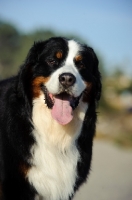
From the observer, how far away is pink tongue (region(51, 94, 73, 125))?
525 cm

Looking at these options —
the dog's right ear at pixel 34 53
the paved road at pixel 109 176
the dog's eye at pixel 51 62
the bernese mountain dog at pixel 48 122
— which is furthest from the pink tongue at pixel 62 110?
the paved road at pixel 109 176

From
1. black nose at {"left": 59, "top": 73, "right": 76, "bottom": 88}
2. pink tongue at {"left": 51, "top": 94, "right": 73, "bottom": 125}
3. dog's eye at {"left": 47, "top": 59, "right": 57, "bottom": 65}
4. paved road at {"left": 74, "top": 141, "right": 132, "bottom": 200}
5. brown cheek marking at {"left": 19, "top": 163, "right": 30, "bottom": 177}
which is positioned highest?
dog's eye at {"left": 47, "top": 59, "right": 57, "bottom": 65}

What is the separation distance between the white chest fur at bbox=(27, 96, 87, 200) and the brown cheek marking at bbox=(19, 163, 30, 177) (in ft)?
0.14

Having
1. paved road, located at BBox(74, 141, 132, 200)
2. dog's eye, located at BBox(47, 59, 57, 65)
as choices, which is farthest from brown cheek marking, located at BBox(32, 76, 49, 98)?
paved road, located at BBox(74, 141, 132, 200)

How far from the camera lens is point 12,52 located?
41.8m

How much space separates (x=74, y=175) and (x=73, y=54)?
145cm

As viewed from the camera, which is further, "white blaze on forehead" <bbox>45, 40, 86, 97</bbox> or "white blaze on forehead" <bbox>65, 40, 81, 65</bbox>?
"white blaze on forehead" <bbox>65, 40, 81, 65</bbox>

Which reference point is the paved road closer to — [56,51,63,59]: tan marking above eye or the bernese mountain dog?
the bernese mountain dog

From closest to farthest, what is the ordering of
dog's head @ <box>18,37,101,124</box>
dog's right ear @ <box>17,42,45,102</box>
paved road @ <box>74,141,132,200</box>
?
dog's head @ <box>18,37,101,124</box>
dog's right ear @ <box>17,42,45,102</box>
paved road @ <box>74,141,132,200</box>

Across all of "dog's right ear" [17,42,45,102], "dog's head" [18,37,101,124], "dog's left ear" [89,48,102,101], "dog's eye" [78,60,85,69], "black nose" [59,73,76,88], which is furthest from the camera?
"dog's left ear" [89,48,102,101]

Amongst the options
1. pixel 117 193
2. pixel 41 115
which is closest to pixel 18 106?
pixel 41 115

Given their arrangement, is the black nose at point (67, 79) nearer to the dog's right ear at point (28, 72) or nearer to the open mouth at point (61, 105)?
the open mouth at point (61, 105)

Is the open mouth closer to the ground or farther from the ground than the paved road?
farther from the ground

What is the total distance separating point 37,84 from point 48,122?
471mm
